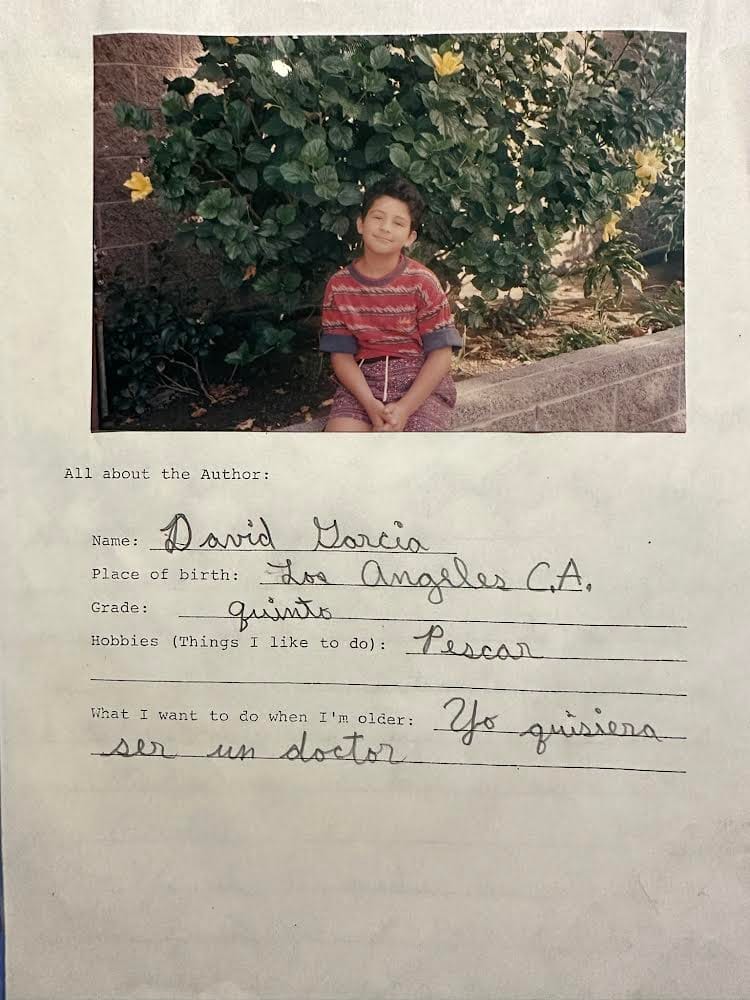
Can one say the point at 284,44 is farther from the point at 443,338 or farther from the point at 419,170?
the point at 443,338

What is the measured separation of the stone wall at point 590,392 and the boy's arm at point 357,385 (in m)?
0.06

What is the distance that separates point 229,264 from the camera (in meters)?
0.72

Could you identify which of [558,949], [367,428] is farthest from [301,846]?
[367,428]

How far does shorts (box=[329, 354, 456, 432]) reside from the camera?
0.72m

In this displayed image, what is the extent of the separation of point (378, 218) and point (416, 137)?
0.06 meters

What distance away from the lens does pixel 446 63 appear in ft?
2.30

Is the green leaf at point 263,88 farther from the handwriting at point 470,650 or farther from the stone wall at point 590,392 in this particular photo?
the handwriting at point 470,650

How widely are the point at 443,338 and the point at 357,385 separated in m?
0.07

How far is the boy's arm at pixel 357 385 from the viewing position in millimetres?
719

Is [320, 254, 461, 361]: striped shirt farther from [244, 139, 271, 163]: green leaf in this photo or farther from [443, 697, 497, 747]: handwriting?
[443, 697, 497, 747]: handwriting

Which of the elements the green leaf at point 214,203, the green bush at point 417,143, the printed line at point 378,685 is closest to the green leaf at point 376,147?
the green bush at point 417,143

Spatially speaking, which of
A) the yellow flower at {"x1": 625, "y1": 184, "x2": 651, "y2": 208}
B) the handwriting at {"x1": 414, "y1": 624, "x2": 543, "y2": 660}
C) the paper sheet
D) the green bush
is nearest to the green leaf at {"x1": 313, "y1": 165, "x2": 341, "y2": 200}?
the green bush

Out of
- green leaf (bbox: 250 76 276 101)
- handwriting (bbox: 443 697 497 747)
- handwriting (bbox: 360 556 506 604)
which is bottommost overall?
handwriting (bbox: 443 697 497 747)

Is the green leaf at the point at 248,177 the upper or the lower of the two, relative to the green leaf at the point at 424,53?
lower
